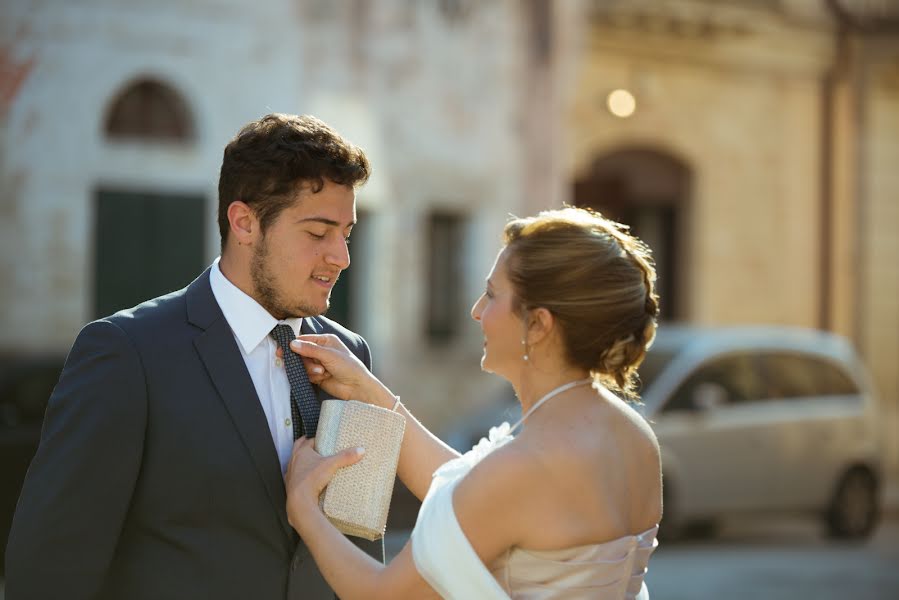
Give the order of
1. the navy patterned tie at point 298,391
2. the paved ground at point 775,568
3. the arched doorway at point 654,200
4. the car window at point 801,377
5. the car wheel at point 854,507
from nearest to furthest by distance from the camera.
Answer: the navy patterned tie at point 298,391 < the paved ground at point 775,568 < the car window at point 801,377 < the car wheel at point 854,507 < the arched doorway at point 654,200

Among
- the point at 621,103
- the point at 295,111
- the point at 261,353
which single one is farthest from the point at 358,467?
the point at 621,103

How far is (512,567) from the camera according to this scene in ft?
10.4

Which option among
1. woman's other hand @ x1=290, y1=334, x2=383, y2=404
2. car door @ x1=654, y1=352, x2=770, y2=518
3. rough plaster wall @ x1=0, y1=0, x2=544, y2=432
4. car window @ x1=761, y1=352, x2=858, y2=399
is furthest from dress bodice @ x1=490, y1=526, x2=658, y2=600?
rough plaster wall @ x1=0, y1=0, x2=544, y2=432

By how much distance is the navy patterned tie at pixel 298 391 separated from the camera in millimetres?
3432

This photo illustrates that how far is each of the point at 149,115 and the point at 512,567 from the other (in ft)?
38.7

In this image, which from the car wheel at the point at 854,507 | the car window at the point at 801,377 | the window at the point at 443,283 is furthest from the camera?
the window at the point at 443,283

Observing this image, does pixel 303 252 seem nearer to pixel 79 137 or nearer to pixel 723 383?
pixel 723 383

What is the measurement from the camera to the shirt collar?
11.3 feet

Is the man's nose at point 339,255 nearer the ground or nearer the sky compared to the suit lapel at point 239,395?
nearer the sky

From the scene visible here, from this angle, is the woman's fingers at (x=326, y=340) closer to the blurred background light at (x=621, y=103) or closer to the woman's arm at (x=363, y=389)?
the woman's arm at (x=363, y=389)

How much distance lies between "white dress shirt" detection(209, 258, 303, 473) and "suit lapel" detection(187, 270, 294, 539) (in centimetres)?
4

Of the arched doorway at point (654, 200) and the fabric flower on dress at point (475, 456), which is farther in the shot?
the arched doorway at point (654, 200)

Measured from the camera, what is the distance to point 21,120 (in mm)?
13414

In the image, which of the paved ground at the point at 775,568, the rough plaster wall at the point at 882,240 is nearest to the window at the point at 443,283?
the paved ground at the point at 775,568
